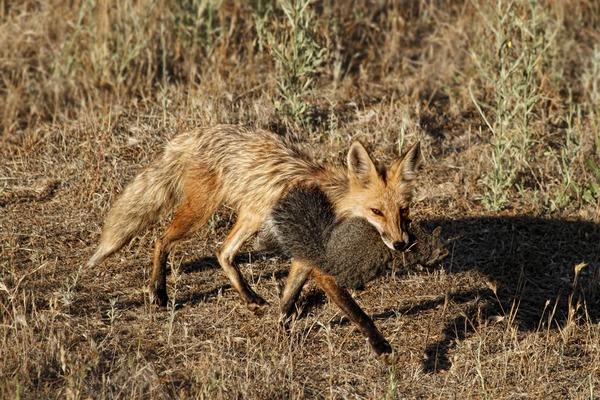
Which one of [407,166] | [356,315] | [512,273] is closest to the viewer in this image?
[356,315]

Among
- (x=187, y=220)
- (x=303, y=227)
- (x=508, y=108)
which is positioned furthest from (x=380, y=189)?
(x=508, y=108)

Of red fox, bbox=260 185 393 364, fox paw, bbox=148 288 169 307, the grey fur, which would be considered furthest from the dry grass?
the grey fur

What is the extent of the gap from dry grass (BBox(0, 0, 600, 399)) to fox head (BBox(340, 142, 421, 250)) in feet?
2.15

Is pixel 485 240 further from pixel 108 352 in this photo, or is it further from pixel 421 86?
pixel 108 352

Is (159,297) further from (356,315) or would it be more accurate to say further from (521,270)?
(521,270)

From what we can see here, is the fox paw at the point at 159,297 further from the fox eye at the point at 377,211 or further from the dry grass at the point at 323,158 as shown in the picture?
the fox eye at the point at 377,211

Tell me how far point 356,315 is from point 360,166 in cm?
103

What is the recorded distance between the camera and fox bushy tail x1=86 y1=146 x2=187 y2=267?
6.07 m

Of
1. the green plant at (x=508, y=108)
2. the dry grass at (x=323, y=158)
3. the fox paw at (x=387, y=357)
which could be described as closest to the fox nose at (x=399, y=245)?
the dry grass at (x=323, y=158)

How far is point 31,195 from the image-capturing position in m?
7.04

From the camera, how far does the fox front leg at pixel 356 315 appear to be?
5.11m

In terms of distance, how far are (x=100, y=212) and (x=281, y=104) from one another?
2090 mm

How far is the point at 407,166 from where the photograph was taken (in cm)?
554

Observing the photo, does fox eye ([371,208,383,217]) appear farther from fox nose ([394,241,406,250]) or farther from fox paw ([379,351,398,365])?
fox paw ([379,351,398,365])
